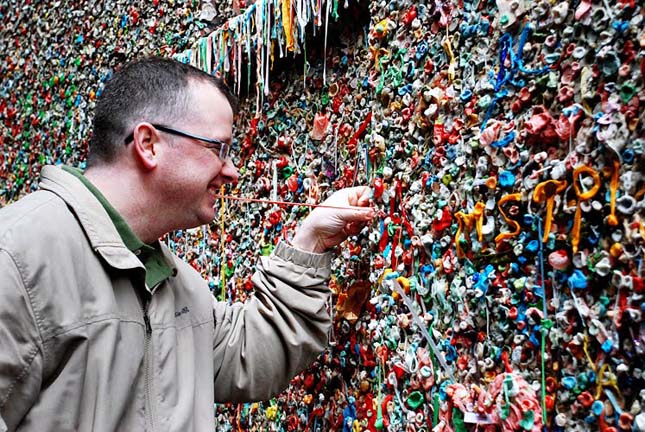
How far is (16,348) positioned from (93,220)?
294 mm

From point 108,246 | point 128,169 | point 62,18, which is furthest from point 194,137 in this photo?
point 62,18

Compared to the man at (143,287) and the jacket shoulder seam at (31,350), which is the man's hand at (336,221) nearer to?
the man at (143,287)

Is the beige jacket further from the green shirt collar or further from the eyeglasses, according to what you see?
the eyeglasses

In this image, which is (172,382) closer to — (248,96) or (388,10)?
(388,10)

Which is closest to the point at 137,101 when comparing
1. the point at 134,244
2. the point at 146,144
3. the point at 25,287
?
the point at 146,144

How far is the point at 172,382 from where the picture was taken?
1.48 m

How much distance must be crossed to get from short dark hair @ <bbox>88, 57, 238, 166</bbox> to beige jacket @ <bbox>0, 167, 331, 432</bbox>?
133 millimetres

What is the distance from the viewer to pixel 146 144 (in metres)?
1.53

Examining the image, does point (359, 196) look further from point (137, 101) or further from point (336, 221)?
point (137, 101)

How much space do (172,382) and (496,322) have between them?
67 centimetres

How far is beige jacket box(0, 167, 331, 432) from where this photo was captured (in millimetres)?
1274

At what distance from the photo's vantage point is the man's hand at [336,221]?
1.74 m

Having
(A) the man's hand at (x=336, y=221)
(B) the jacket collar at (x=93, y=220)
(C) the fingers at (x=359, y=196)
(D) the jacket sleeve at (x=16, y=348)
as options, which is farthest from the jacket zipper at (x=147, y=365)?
(C) the fingers at (x=359, y=196)

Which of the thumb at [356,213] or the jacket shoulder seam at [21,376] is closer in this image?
the jacket shoulder seam at [21,376]
